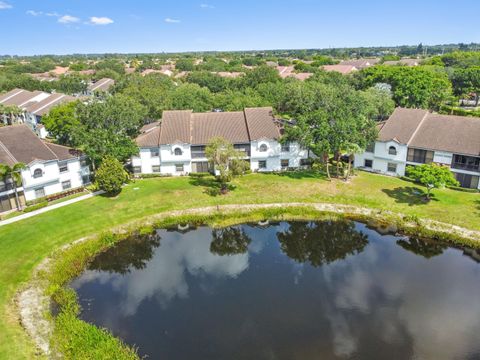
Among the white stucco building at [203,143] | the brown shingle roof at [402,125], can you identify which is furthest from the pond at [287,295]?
the brown shingle roof at [402,125]

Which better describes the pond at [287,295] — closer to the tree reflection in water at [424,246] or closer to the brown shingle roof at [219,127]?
the tree reflection in water at [424,246]

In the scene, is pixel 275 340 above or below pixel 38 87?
below

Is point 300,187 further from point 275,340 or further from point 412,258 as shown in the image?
point 275,340

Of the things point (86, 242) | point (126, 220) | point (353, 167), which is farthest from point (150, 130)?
point (353, 167)

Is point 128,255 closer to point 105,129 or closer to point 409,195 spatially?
point 105,129

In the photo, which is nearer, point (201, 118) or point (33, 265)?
point (33, 265)

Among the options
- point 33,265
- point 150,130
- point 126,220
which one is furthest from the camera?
point 150,130

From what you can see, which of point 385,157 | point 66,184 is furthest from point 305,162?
point 66,184

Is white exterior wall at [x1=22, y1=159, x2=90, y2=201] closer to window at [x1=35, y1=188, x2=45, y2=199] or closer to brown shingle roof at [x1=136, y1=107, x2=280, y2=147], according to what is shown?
window at [x1=35, y1=188, x2=45, y2=199]
